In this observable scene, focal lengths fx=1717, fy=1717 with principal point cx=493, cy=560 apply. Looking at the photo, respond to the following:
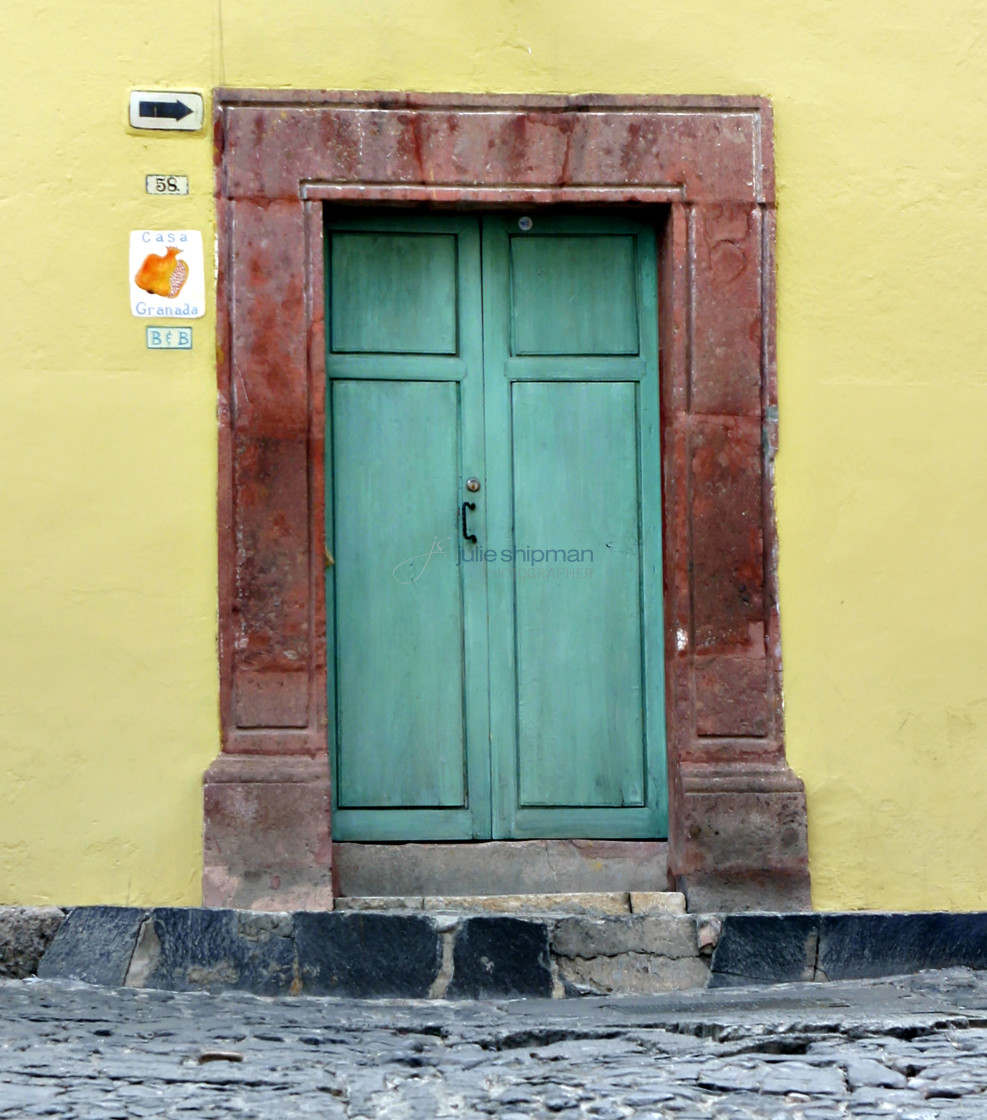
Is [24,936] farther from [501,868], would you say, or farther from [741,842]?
[741,842]

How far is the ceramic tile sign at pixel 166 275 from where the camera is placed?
18.9ft

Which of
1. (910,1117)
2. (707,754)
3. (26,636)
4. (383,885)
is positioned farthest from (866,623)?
(26,636)

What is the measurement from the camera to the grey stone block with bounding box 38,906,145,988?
5.49 metres

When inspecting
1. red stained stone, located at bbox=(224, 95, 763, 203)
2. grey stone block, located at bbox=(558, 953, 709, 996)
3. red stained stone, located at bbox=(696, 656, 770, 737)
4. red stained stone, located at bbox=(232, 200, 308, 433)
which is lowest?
grey stone block, located at bbox=(558, 953, 709, 996)

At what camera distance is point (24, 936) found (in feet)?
18.1

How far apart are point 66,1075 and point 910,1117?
6.60 feet

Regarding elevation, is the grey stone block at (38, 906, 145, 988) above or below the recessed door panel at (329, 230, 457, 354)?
below

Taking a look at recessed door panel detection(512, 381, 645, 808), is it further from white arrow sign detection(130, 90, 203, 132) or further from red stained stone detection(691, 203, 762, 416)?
white arrow sign detection(130, 90, 203, 132)

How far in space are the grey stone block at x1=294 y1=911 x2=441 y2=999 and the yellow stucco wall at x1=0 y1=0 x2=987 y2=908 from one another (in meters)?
0.47

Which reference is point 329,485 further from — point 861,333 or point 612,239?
point 861,333

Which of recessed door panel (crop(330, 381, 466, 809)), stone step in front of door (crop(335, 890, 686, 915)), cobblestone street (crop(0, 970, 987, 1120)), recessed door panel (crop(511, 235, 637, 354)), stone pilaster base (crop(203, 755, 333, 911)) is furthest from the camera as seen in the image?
recessed door panel (crop(511, 235, 637, 354))

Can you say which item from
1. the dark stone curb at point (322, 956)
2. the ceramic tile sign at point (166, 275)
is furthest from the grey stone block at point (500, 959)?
the ceramic tile sign at point (166, 275)

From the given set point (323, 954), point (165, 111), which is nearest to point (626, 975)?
point (323, 954)

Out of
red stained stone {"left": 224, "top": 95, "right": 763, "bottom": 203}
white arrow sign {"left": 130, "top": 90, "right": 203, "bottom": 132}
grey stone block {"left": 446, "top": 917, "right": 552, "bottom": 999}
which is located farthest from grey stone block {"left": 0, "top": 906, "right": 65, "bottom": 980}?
white arrow sign {"left": 130, "top": 90, "right": 203, "bottom": 132}
